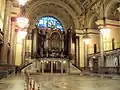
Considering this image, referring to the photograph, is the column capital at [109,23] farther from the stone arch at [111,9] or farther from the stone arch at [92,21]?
the stone arch at [92,21]

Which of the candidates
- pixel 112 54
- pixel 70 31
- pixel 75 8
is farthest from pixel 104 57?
pixel 75 8

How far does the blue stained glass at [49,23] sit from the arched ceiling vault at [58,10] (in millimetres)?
609

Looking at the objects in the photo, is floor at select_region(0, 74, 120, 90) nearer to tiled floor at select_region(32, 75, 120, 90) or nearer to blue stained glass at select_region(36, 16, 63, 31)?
tiled floor at select_region(32, 75, 120, 90)

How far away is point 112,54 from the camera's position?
54.9ft

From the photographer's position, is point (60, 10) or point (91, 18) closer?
point (91, 18)

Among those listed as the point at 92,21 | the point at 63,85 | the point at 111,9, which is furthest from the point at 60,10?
the point at 63,85

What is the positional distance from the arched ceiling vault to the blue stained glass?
2.00 ft

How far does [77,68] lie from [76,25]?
6.04 meters

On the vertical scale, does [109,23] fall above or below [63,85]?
above

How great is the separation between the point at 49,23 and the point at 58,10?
2419mm

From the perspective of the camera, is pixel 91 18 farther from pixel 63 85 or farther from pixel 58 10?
pixel 63 85

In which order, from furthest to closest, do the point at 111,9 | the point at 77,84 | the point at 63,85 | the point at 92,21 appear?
1. the point at 92,21
2. the point at 111,9
3. the point at 77,84
4. the point at 63,85

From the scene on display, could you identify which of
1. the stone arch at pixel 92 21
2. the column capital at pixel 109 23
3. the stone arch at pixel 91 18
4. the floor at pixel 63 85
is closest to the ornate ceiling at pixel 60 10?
the stone arch at pixel 91 18

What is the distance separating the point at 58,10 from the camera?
26.0m
